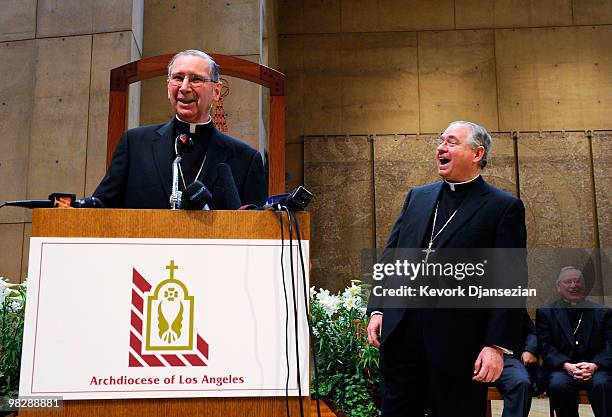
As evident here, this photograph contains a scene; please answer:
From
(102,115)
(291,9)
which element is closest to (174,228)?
(102,115)

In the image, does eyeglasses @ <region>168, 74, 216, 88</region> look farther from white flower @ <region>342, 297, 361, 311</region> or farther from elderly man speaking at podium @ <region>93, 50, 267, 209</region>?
white flower @ <region>342, 297, 361, 311</region>

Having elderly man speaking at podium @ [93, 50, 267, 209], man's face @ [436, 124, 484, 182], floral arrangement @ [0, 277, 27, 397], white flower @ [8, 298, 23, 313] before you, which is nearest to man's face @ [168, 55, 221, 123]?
elderly man speaking at podium @ [93, 50, 267, 209]

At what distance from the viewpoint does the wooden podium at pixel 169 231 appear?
141 cm

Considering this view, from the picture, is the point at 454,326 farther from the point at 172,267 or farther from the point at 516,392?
the point at 516,392

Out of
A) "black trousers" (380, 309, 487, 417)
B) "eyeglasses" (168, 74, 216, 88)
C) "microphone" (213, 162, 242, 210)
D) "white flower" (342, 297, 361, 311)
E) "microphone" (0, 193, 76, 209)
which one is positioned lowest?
"black trousers" (380, 309, 487, 417)

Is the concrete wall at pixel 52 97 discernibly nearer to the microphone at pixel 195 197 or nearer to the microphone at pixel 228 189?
the microphone at pixel 228 189

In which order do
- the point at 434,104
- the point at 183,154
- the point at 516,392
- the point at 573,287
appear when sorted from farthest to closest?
the point at 434,104 < the point at 573,287 < the point at 516,392 < the point at 183,154

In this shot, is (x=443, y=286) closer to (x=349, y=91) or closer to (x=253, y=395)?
(x=253, y=395)

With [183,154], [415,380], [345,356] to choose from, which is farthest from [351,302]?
[183,154]

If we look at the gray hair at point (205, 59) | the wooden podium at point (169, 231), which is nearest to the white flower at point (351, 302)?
the gray hair at point (205, 59)

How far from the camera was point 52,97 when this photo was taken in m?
Answer: 5.34

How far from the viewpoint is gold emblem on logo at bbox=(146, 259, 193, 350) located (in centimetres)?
143

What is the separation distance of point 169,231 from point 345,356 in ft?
7.76

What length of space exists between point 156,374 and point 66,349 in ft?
0.66
